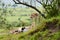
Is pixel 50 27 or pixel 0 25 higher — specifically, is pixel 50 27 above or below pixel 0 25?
above

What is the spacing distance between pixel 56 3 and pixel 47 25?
3163 millimetres

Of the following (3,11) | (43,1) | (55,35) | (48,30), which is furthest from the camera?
(43,1)

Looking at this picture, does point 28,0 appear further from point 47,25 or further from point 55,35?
point 55,35

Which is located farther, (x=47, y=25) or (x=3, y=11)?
(x=3, y=11)

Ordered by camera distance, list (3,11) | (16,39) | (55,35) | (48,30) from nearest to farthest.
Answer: (55,35) < (48,30) < (16,39) < (3,11)

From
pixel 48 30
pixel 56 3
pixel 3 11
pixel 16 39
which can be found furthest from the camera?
pixel 3 11

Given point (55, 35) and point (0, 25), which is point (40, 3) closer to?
point (0, 25)

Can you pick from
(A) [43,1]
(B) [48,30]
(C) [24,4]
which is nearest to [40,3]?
(A) [43,1]

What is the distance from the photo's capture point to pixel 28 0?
42.0ft

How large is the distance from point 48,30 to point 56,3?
3.49 m

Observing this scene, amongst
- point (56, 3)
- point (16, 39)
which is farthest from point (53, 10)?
point (16, 39)

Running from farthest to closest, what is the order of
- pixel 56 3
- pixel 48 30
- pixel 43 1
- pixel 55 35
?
pixel 43 1, pixel 56 3, pixel 48 30, pixel 55 35

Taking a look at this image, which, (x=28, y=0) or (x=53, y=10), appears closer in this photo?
(x=53, y=10)

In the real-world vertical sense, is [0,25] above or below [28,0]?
below
